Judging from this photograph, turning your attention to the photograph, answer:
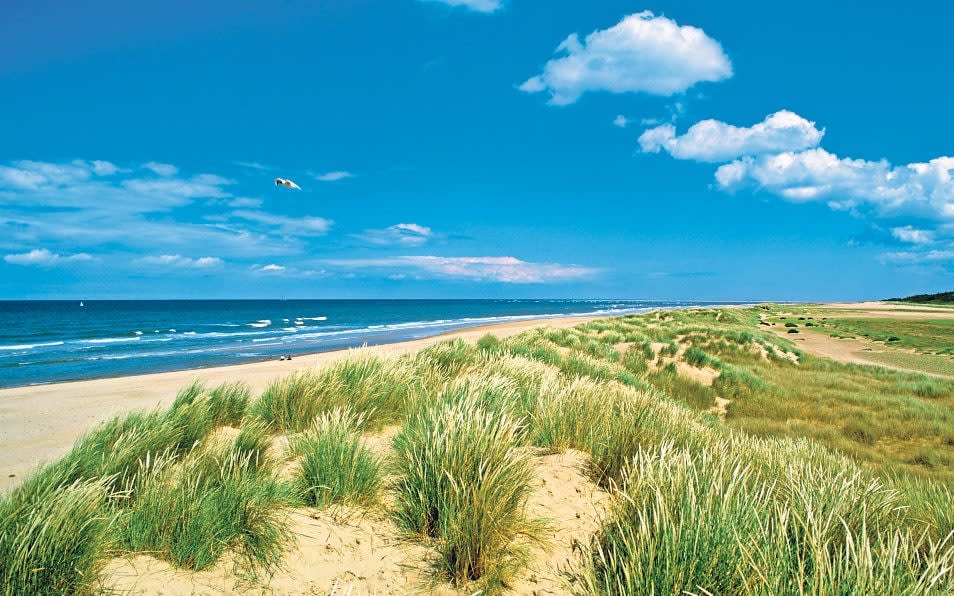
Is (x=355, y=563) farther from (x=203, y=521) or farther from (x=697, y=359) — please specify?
(x=697, y=359)

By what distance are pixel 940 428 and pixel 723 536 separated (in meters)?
11.0

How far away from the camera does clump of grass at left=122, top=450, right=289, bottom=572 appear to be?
287 centimetres

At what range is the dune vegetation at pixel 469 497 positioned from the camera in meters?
2.43

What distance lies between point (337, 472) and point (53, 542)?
1.74m

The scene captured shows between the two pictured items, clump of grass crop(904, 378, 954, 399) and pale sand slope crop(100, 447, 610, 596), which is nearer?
pale sand slope crop(100, 447, 610, 596)

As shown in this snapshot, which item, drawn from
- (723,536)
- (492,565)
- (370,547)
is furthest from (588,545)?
(370,547)

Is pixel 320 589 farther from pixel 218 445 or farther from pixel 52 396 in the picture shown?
pixel 52 396

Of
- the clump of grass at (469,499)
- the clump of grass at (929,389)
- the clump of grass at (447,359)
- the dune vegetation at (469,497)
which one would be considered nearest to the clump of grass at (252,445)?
the dune vegetation at (469,497)

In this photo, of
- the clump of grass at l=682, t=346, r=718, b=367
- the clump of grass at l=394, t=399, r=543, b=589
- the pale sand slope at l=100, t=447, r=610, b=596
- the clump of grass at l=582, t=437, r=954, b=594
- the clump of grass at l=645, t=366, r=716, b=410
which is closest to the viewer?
the clump of grass at l=582, t=437, r=954, b=594

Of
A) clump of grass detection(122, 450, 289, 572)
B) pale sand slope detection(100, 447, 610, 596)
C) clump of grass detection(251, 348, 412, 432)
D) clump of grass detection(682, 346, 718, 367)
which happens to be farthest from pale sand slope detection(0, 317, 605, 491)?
clump of grass detection(682, 346, 718, 367)

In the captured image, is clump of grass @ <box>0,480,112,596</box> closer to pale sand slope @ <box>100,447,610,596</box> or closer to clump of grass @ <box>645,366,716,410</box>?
pale sand slope @ <box>100,447,610,596</box>

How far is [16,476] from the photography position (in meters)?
5.73

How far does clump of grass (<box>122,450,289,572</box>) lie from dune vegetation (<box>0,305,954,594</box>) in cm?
1

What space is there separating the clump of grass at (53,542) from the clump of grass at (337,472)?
4.23ft
